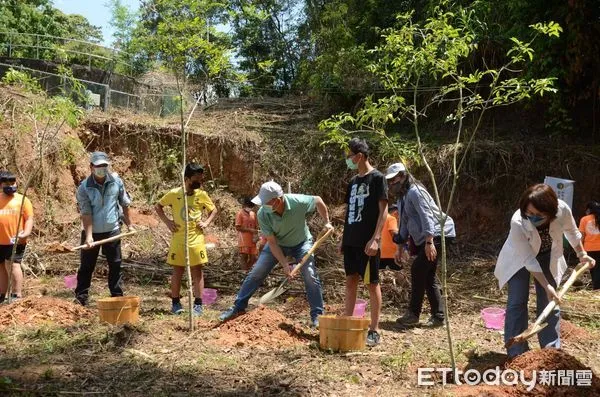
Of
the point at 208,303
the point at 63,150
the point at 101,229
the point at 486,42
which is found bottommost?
the point at 208,303

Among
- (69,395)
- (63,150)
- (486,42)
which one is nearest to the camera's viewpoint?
(69,395)

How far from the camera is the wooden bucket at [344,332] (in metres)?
4.63

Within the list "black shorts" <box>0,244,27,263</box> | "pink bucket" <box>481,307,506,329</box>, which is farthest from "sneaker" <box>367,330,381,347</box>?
"black shorts" <box>0,244,27,263</box>

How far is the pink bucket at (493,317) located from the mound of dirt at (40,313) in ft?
12.6

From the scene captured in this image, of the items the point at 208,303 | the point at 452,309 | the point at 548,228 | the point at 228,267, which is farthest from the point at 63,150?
the point at 548,228

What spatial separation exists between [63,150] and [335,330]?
895cm

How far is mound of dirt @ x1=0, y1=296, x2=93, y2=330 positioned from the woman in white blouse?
12.8 feet

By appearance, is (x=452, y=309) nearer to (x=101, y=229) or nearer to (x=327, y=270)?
(x=327, y=270)

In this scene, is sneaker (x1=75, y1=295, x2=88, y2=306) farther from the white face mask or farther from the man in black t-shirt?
the man in black t-shirt

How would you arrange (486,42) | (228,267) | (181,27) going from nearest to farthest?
(181,27)
(228,267)
(486,42)

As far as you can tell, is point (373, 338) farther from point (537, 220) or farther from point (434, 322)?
point (537, 220)

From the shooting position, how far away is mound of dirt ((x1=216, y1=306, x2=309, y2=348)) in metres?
4.94

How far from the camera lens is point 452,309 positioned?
6.95m

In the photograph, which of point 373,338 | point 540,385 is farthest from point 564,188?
point 540,385
